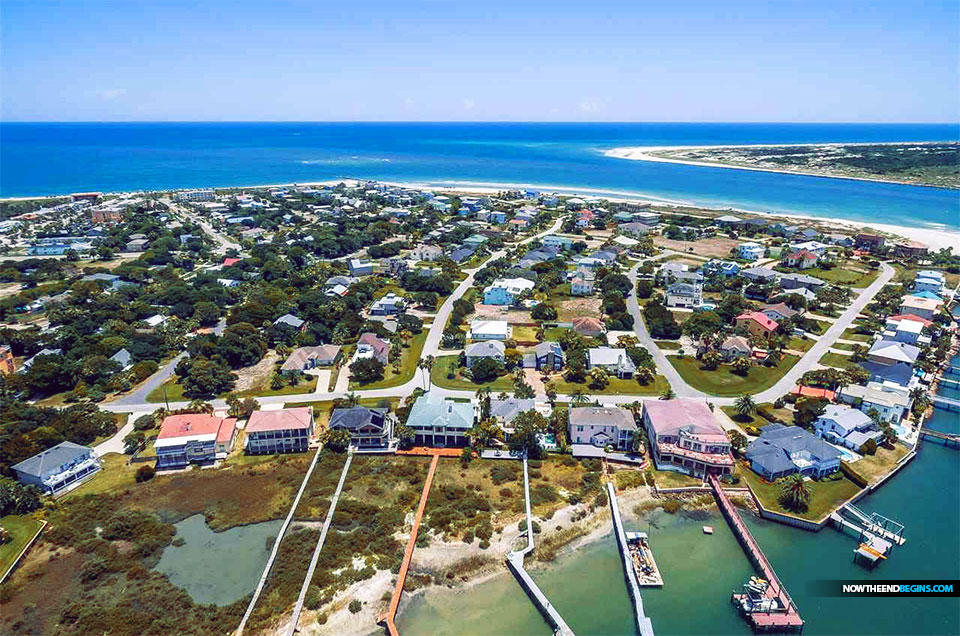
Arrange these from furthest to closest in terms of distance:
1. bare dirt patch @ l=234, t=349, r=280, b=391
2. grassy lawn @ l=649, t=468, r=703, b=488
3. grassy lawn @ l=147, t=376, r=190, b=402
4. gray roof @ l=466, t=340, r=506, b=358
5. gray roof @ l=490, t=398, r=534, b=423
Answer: gray roof @ l=466, t=340, r=506, b=358, bare dirt patch @ l=234, t=349, r=280, b=391, grassy lawn @ l=147, t=376, r=190, b=402, gray roof @ l=490, t=398, r=534, b=423, grassy lawn @ l=649, t=468, r=703, b=488

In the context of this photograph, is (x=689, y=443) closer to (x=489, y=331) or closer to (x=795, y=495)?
(x=795, y=495)

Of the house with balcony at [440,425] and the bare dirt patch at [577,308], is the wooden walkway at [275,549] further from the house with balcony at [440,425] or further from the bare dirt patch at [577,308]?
the bare dirt patch at [577,308]

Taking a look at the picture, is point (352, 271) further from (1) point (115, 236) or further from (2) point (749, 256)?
(2) point (749, 256)

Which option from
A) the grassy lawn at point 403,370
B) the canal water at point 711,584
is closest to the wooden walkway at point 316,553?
the canal water at point 711,584

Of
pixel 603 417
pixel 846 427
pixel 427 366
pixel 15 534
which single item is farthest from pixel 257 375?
pixel 846 427

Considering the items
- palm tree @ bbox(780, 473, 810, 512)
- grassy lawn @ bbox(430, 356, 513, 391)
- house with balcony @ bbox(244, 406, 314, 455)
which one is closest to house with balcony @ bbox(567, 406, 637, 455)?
grassy lawn @ bbox(430, 356, 513, 391)

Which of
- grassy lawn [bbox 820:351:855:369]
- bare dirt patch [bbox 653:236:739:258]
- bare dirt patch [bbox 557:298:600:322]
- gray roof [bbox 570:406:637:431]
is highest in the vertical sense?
bare dirt patch [bbox 653:236:739:258]

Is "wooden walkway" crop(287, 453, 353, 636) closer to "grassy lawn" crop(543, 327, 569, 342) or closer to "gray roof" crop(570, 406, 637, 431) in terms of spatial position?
"gray roof" crop(570, 406, 637, 431)
